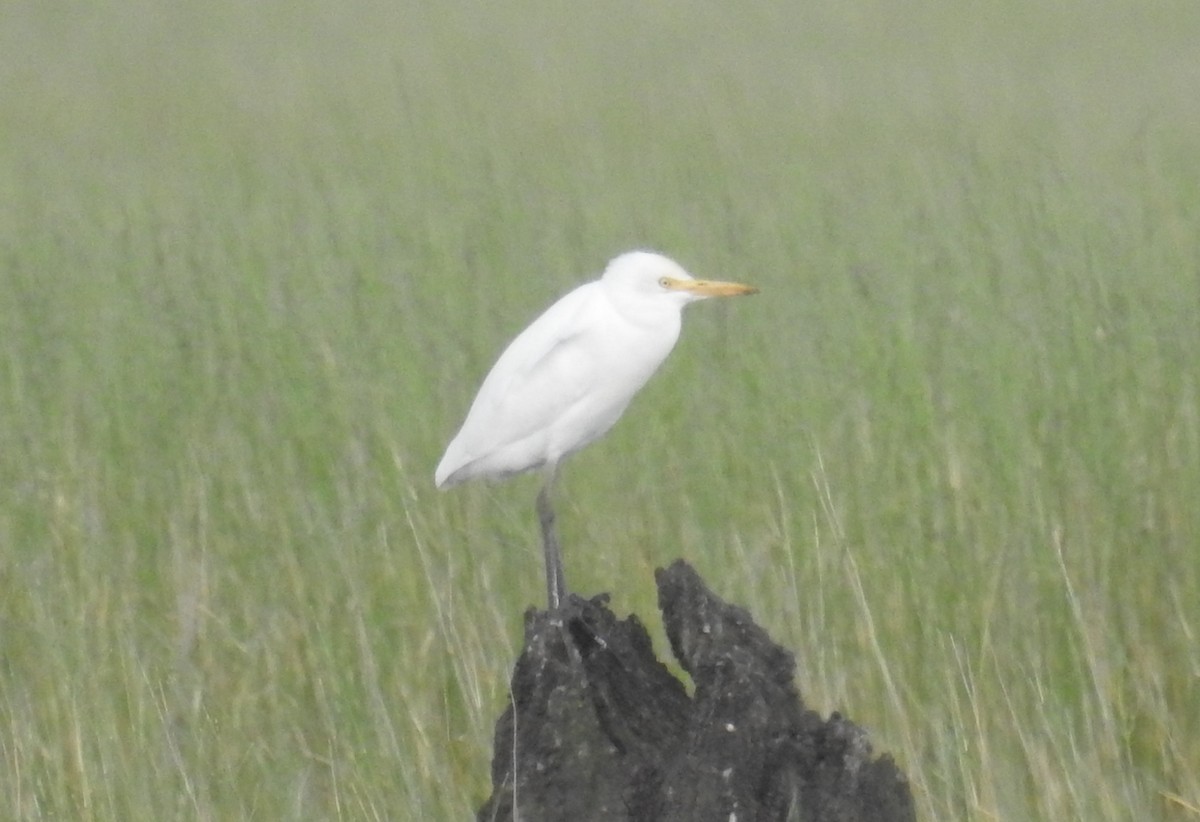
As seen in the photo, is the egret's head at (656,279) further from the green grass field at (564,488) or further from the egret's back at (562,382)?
the green grass field at (564,488)

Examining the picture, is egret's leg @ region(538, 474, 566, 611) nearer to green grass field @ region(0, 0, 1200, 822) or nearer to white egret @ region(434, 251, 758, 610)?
white egret @ region(434, 251, 758, 610)

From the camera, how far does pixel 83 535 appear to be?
3.21 metres

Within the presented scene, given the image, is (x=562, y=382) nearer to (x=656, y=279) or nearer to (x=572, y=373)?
(x=572, y=373)

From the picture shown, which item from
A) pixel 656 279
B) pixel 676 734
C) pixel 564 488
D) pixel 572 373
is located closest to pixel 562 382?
pixel 572 373

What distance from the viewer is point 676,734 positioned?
1.97 m

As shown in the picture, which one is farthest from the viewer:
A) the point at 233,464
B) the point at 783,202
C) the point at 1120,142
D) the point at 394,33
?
the point at 394,33

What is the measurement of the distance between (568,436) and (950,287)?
1572 mm

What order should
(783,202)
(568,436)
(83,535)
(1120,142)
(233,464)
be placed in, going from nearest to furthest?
(568,436) < (83,535) < (233,464) < (783,202) < (1120,142)

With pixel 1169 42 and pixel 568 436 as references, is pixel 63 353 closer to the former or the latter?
pixel 568 436

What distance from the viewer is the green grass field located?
277 centimetres

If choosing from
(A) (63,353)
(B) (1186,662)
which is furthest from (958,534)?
(A) (63,353)

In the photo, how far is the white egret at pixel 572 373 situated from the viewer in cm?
262

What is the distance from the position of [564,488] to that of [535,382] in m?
0.69

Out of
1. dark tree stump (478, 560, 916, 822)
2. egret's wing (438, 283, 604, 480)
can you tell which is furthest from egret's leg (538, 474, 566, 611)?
dark tree stump (478, 560, 916, 822)
